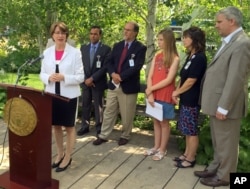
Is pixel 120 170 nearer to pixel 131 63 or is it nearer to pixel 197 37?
pixel 131 63

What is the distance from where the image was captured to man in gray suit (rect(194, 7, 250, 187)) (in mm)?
3373

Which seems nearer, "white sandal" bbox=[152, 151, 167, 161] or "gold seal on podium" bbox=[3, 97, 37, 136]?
"gold seal on podium" bbox=[3, 97, 37, 136]

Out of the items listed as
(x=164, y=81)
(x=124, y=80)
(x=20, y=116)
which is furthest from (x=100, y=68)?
(x=20, y=116)

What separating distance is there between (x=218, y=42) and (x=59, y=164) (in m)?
2.80

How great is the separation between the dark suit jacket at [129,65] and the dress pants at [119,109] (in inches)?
3.4

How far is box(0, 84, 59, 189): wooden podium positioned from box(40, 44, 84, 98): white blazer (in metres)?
0.47

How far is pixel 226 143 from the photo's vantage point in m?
3.60

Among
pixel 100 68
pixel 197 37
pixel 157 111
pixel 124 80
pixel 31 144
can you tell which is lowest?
pixel 31 144

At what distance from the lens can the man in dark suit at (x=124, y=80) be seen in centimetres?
470

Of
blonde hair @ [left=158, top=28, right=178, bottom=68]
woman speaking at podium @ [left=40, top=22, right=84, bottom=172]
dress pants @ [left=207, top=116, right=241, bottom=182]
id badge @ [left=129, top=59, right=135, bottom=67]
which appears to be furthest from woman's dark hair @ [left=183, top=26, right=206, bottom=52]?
woman speaking at podium @ [left=40, top=22, right=84, bottom=172]

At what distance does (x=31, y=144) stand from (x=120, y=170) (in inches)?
44.6

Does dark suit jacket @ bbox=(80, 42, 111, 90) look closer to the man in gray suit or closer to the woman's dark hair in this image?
the woman's dark hair

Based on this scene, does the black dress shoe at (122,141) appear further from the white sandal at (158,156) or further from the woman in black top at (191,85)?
the woman in black top at (191,85)

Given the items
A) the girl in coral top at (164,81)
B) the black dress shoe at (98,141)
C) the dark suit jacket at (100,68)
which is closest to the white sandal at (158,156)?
the girl in coral top at (164,81)
